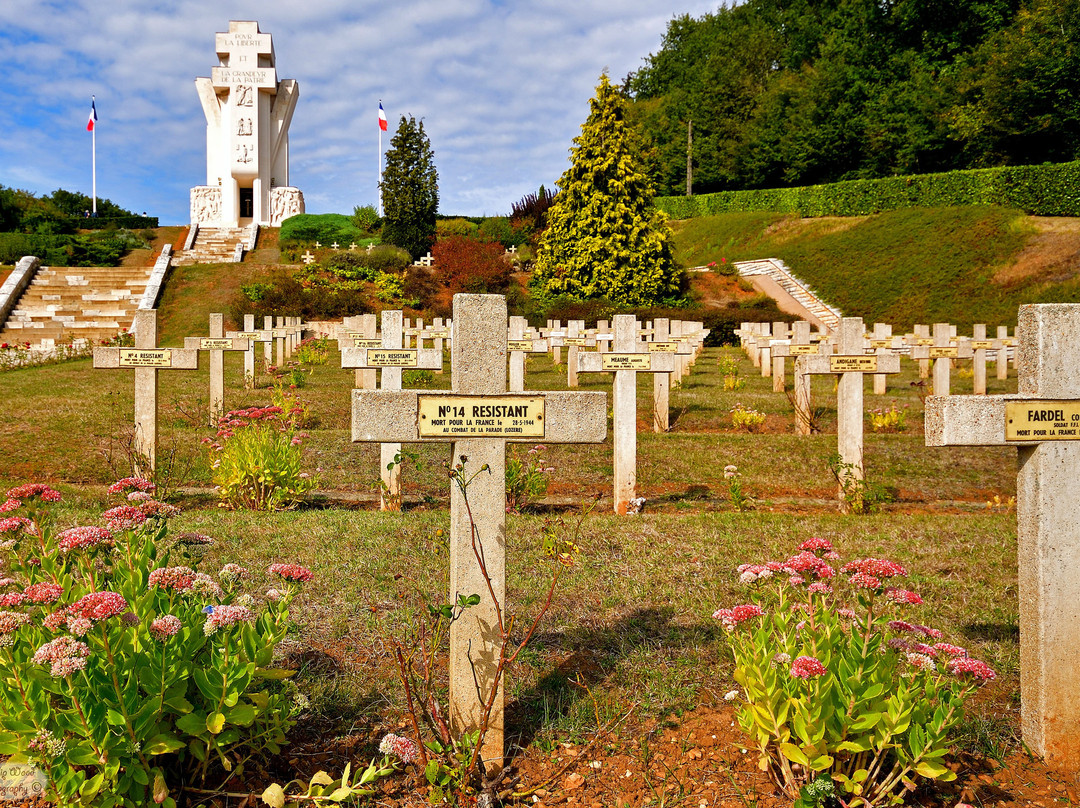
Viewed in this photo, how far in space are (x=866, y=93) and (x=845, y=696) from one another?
49.7 meters

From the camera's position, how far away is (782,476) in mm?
8336

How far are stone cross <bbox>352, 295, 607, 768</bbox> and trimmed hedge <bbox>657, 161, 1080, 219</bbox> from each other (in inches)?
→ 1366

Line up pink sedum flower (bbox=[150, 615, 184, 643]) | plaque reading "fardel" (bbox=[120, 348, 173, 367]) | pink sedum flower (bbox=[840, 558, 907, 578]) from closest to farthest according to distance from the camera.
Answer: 1. pink sedum flower (bbox=[150, 615, 184, 643])
2. pink sedum flower (bbox=[840, 558, 907, 578])
3. plaque reading "fardel" (bbox=[120, 348, 173, 367])

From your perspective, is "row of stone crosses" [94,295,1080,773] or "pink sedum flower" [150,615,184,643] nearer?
"pink sedum flower" [150,615,184,643]

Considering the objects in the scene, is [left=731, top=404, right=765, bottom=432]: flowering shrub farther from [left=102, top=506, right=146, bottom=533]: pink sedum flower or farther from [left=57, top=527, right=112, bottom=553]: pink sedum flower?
[left=57, top=527, right=112, bottom=553]: pink sedum flower

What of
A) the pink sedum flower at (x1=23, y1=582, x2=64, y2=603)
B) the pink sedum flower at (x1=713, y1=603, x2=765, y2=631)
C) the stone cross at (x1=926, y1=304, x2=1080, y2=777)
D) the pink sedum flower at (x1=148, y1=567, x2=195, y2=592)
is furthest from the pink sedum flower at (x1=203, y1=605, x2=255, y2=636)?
the stone cross at (x1=926, y1=304, x2=1080, y2=777)

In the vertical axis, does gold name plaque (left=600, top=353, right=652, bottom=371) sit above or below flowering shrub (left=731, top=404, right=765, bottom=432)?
above

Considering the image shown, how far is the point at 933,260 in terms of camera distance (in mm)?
30766

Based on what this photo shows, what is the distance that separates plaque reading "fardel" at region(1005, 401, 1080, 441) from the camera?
300 cm

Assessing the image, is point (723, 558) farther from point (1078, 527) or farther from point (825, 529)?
point (1078, 527)

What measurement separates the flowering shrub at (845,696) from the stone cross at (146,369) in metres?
5.51

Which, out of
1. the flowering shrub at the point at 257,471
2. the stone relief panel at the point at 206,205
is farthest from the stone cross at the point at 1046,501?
the stone relief panel at the point at 206,205

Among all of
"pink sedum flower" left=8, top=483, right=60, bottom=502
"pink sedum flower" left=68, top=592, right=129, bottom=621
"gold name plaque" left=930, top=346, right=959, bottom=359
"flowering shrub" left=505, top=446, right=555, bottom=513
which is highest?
"gold name plaque" left=930, top=346, right=959, bottom=359

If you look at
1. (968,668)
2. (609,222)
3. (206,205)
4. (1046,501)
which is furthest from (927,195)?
(968,668)
